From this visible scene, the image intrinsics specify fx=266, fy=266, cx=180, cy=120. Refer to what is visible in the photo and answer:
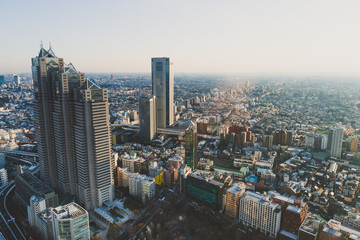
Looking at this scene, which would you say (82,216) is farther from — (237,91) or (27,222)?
(237,91)

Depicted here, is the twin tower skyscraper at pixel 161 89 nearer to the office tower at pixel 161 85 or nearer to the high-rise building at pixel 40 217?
the office tower at pixel 161 85

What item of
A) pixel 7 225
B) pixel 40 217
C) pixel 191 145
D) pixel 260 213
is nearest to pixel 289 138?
pixel 191 145

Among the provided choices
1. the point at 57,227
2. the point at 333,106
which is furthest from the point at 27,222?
the point at 333,106

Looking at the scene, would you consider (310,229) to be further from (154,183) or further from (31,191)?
(31,191)

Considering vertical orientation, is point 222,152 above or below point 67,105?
below

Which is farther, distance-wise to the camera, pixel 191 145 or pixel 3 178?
pixel 191 145

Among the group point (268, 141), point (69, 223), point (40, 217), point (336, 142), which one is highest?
point (336, 142)

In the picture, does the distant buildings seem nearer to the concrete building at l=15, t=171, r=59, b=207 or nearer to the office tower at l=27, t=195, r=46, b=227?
the concrete building at l=15, t=171, r=59, b=207
